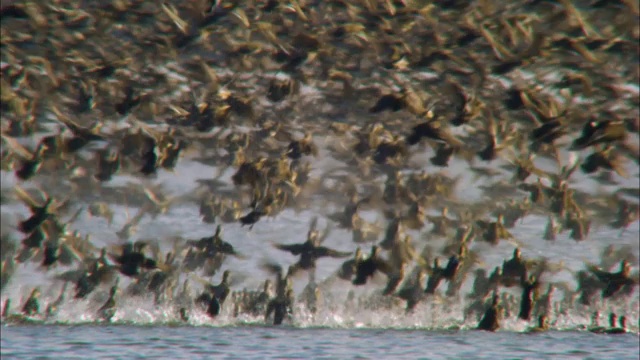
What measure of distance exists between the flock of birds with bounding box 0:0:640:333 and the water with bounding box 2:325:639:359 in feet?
1.17

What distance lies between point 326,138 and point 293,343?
1792mm

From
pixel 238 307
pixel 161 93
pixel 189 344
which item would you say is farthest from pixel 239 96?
pixel 189 344

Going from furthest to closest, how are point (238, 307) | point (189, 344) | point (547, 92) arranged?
point (547, 92) < point (238, 307) < point (189, 344)

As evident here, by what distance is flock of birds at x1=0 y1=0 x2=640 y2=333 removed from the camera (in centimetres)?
527

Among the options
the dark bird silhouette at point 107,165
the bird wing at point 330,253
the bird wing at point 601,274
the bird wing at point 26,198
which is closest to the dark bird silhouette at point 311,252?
the bird wing at point 330,253

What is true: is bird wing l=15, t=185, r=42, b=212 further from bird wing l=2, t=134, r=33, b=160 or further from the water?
the water

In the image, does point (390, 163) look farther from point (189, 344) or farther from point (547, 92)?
point (189, 344)

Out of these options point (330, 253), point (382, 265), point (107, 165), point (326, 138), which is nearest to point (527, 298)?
point (382, 265)

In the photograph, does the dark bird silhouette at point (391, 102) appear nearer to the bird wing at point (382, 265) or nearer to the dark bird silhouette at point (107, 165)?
the bird wing at point (382, 265)

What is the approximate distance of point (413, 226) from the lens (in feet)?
18.0

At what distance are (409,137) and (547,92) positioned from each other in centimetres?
100

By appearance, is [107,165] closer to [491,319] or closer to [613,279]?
[491,319]

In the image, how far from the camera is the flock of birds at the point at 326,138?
5.27 meters

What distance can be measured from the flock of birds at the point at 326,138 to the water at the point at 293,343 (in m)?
0.36
